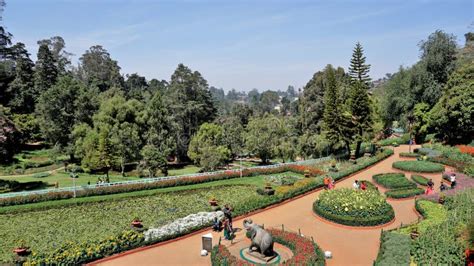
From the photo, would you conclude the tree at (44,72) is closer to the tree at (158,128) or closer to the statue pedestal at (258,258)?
the tree at (158,128)

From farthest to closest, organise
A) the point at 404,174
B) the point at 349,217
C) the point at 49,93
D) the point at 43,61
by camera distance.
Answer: the point at 43,61
the point at 49,93
the point at 404,174
the point at 349,217

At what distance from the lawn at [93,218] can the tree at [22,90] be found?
4461cm

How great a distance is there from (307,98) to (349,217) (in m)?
31.2

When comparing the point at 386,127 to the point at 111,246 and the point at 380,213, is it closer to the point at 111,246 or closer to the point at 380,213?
the point at 380,213

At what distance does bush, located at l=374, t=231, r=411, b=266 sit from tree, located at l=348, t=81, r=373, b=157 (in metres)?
23.4

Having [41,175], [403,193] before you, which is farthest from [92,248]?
[41,175]

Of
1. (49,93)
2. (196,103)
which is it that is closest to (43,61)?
(49,93)

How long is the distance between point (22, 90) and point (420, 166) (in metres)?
61.9

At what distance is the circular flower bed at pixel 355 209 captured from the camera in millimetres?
20953

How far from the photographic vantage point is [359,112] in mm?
40500

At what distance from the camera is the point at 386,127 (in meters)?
59.1

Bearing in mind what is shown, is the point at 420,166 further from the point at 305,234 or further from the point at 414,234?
the point at 305,234

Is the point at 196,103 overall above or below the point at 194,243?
above

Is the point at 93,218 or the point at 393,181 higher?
the point at 393,181
